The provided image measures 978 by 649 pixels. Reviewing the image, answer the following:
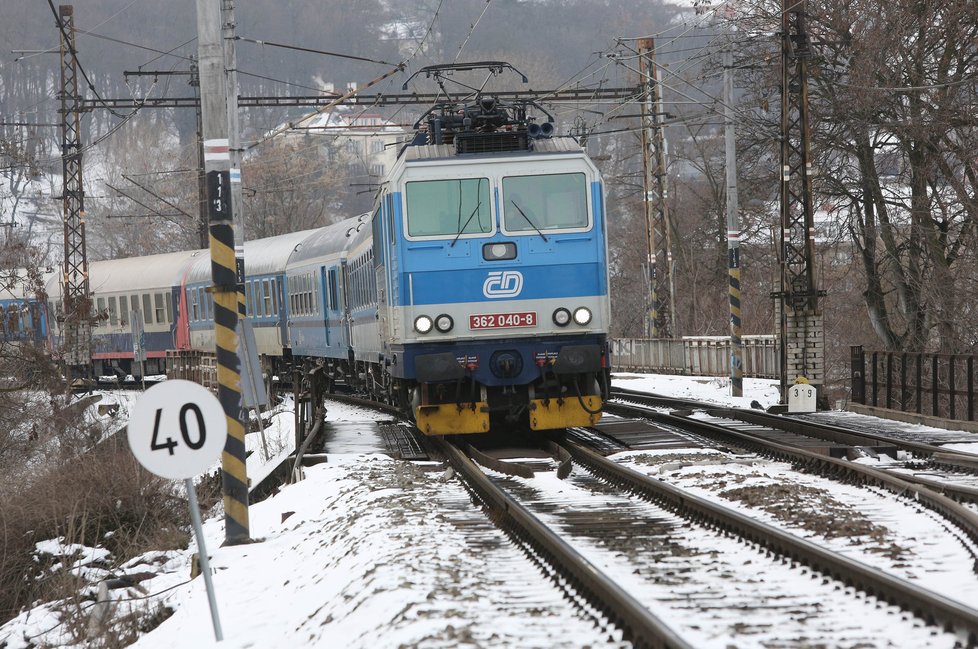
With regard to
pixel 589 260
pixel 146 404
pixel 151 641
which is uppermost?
pixel 589 260

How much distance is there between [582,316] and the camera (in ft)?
46.0

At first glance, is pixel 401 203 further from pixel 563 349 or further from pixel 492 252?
pixel 563 349

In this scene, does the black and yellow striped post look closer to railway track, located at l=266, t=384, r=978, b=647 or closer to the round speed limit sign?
railway track, located at l=266, t=384, r=978, b=647

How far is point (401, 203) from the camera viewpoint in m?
14.0

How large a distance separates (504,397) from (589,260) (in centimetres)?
185

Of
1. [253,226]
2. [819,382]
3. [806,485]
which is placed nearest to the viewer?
[806,485]

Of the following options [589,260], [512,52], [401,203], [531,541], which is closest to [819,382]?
[589,260]

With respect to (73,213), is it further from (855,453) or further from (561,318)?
(855,453)

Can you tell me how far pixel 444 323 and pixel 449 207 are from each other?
1356mm

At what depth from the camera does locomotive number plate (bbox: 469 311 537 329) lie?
13859 millimetres

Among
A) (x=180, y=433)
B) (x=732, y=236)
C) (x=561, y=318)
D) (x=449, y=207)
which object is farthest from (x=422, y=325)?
(x=732, y=236)

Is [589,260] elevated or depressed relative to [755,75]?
depressed

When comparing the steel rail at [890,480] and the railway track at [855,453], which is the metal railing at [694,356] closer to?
the railway track at [855,453]

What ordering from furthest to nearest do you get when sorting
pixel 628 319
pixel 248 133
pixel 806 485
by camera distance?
pixel 248 133
pixel 628 319
pixel 806 485
